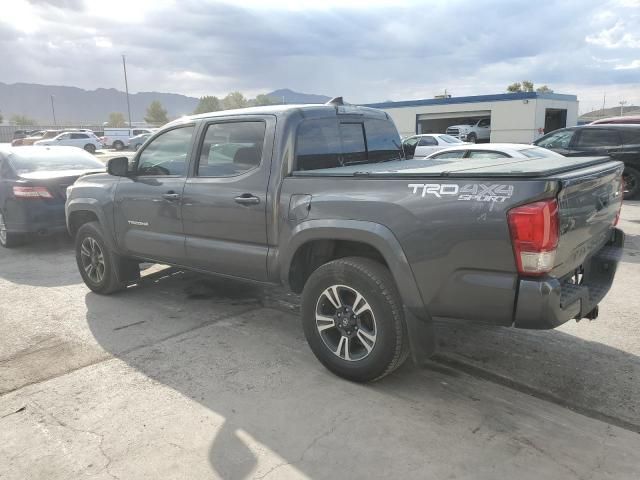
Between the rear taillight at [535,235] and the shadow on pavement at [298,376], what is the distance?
0.75m

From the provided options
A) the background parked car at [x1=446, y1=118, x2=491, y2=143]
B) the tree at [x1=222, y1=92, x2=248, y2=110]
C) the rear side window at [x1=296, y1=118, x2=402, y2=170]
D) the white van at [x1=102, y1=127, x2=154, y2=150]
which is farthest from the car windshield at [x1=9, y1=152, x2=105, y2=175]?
the tree at [x1=222, y1=92, x2=248, y2=110]

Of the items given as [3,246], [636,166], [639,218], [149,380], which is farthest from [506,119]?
[149,380]

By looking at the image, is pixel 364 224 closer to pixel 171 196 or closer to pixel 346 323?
pixel 346 323

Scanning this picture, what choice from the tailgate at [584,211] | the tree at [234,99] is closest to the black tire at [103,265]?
the tailgate at [584,211]

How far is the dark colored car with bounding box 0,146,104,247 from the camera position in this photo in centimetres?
760

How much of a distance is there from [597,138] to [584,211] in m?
10.4

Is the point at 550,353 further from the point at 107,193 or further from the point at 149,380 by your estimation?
the point at 107,193

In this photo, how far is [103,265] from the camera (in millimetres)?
5582

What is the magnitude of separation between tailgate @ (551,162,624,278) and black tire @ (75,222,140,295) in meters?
4.36

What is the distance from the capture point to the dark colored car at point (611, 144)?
456 inches

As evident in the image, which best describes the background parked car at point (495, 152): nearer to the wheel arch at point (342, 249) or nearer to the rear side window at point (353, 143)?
the rear side window at point (353, 143)

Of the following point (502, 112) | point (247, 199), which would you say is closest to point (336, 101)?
point (247, 199)

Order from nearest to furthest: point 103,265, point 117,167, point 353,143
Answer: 1. point 353,143
2. point 117,167
3. point 103,265

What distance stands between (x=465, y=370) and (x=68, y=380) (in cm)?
290
